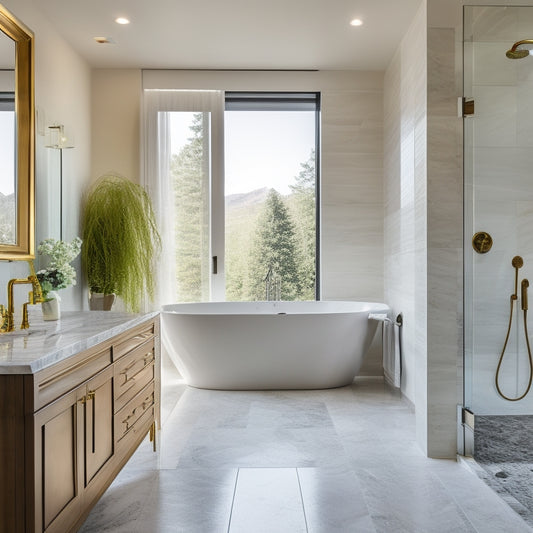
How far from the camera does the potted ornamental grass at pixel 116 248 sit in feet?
13.0

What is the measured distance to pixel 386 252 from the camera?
454cm

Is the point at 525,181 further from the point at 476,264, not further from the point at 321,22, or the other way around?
the point at 321,22

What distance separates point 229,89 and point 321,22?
1.20 metres

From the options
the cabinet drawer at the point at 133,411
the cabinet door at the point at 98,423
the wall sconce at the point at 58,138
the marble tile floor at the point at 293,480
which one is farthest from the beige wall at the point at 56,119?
the marble tile floor at the point at 293,480

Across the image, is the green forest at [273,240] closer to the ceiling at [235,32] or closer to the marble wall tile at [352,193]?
the marble wall tile at [352,193]

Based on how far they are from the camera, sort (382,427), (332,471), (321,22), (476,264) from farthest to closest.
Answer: (321,22) → (382,427) → (476,264) → (332,471)

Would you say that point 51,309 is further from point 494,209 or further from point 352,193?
point 352,193

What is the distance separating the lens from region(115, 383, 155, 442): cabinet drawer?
2.13 m

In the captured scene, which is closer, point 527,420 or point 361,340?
point 527,420

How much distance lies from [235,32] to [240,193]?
7.88 ft

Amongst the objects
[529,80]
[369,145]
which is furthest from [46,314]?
[369,145]

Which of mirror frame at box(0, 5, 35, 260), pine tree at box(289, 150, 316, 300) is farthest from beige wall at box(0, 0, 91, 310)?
pine tree at box(289, 150, 316, 300)

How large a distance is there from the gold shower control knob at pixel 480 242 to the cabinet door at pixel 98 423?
1926 millimetres

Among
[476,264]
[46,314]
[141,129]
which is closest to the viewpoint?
[46,314]
